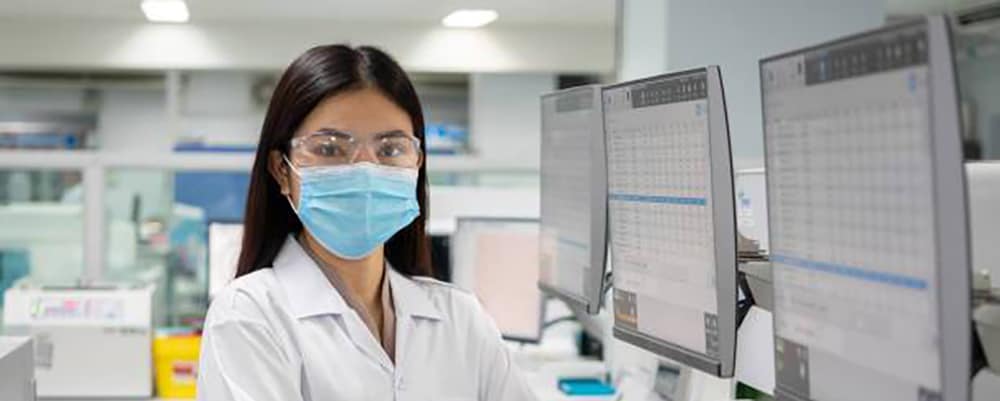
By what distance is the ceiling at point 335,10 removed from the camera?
4.06 metres

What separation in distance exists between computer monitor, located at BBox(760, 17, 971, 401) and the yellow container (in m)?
2.01

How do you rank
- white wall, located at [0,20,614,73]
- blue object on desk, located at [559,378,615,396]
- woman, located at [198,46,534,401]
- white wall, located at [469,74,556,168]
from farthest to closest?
white wall, located at [469,74,556,168]
white wall, located at [0,20,614,73]
blue object on desk, located at [559,378,615,396]
woman, located at [198,46,534,401]

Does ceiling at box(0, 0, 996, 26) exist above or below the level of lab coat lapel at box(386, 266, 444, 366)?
above

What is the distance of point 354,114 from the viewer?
131cm

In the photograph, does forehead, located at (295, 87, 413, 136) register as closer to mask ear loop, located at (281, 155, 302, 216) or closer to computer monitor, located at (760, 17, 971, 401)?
mask ear loop, located at (281, 155, 302, 216)

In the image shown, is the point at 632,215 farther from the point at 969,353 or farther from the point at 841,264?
the point at 969,353

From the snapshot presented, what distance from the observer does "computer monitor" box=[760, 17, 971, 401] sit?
0.72m

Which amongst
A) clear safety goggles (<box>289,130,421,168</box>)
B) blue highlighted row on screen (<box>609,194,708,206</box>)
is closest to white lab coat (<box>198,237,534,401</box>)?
clear safety goggles (<box>289,130,421,168</box>)

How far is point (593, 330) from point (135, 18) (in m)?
2.91

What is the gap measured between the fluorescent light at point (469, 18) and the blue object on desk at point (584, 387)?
7.29ft

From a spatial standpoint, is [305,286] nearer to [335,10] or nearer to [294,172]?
[294,172]

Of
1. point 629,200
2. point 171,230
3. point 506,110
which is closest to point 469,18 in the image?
point 506,110

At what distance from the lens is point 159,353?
259 centimetres

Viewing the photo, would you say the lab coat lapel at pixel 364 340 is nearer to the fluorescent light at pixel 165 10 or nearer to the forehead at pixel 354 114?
the forehead at pixel 354 114
